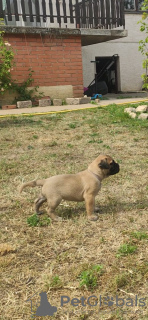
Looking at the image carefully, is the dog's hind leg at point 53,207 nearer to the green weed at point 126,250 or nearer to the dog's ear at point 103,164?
Result: the dog's ear at point 103,164

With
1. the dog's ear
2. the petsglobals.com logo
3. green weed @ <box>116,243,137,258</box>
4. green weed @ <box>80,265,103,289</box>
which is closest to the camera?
the petsglobals.com logo

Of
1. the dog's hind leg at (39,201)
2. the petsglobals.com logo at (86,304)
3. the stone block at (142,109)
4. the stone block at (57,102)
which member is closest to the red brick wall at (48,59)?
the stone block at (57,102)

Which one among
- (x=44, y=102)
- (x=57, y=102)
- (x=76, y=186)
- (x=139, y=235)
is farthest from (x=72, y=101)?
(x=139, y=235)

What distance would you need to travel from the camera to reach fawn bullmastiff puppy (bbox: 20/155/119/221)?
3324mm

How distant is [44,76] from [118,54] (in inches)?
288

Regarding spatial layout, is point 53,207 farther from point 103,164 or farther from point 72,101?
point 72,101

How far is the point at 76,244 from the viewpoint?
2.90 m

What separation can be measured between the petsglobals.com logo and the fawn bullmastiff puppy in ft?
3.92

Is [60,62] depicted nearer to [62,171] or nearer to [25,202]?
[62,171]

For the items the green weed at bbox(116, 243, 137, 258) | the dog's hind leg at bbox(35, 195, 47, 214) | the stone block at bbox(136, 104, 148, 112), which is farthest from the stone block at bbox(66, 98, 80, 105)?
the green weed at bbox(116, 243, 137, 258)

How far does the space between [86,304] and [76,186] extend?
4.54ft

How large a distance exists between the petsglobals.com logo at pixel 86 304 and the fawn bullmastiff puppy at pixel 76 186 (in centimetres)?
119

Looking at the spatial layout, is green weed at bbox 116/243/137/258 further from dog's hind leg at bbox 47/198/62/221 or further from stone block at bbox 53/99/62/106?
stone block at bbox 53/99/62/106

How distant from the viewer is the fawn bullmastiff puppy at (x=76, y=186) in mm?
3324
